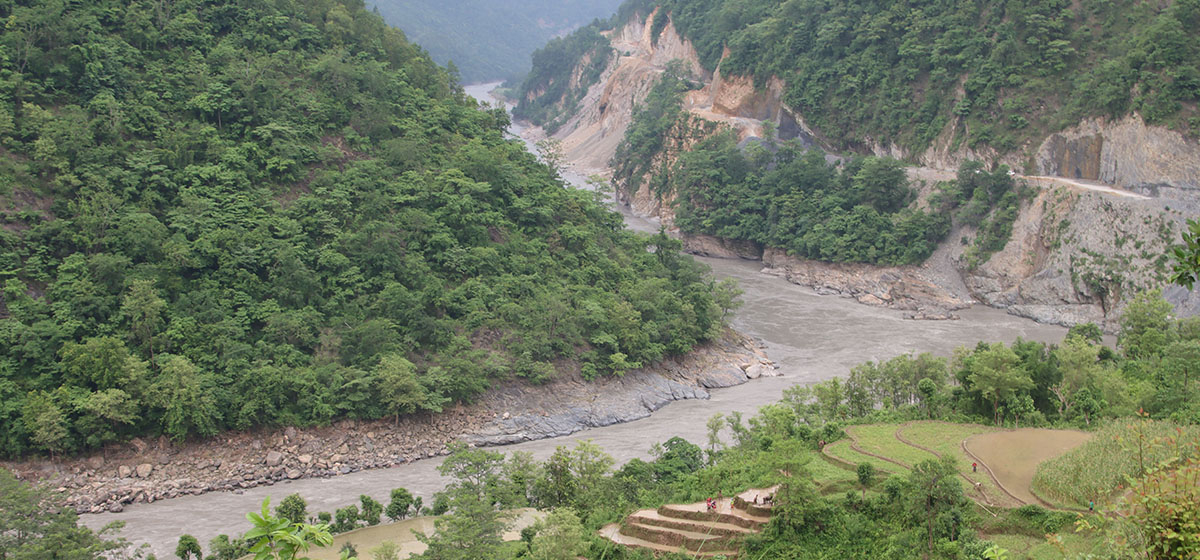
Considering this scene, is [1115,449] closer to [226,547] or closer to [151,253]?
[226,547]

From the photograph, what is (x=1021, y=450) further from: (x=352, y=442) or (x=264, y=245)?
(x=264, y=245)

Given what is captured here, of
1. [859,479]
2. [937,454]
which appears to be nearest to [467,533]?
[859,479]

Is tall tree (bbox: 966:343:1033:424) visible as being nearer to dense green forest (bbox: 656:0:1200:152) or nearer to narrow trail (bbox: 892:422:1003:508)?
narrow trail (bbox: 892:422:1003:508)

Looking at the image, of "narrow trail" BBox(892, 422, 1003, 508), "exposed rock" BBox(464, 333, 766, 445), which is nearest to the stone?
"exposed rock" BBox(464, 333, 766, 445)

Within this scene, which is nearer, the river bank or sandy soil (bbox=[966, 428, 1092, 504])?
sandy soil (bbox=[966, 428, 1092, 504])

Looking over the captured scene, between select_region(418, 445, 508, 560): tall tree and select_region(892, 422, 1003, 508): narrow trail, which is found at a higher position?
select_region(892, 422, 1003, 508): narrow trail
